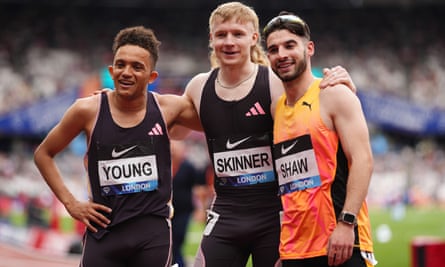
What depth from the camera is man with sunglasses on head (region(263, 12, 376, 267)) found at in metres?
4.52

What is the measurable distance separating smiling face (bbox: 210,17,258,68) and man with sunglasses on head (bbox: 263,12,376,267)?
1.65 feet

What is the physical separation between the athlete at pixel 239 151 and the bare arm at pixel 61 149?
0.80 m

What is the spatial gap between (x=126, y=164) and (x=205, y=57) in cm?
2930

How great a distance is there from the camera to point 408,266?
1270 cm

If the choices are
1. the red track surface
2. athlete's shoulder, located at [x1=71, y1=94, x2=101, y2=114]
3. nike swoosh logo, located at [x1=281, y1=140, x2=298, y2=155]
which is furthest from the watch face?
the red track surface

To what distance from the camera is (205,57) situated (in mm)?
34219

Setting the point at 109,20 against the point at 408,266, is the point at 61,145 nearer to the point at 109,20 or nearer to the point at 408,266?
the point at 408,266

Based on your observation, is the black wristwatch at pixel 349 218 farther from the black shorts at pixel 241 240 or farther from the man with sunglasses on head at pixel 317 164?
the black shorts at pixel 241 240

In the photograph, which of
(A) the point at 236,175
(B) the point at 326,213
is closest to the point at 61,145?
(A) the point at 236,175

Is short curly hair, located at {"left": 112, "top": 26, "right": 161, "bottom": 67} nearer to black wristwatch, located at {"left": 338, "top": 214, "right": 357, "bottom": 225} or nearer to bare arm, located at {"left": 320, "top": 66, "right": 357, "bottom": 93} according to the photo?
bare arm, located at {"left": 320, "top": 66, "right": 357, "bottom": 93}

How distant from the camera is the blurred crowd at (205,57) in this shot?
29.0m

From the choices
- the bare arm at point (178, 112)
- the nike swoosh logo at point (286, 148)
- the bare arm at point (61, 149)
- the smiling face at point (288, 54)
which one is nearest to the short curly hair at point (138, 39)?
the bare arm at point (178, 112)

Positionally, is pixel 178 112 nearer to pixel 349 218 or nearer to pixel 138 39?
pixel 138 39

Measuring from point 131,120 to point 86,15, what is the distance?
31834 millimetres
